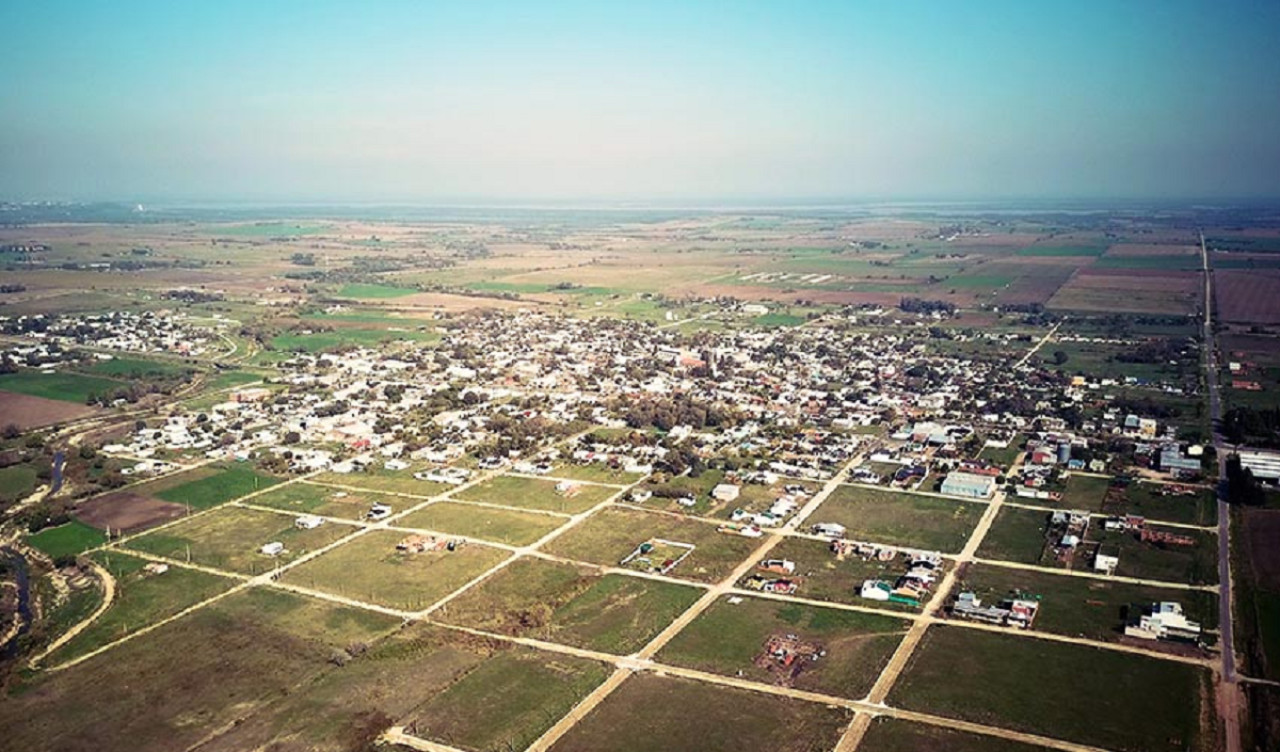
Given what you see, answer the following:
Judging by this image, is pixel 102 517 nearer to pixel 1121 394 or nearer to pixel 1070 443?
pixel 1070 443

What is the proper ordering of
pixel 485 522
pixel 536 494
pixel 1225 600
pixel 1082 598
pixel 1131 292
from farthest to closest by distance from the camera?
1. pixel 1131 292
2. pixel 536 494
3. pixel 485 522
4. pixel 1082 598
5. pixel 1225 600

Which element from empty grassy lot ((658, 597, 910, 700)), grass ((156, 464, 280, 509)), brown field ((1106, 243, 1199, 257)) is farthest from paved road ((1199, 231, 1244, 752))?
brown field ((1106, 243, 1199, 257))

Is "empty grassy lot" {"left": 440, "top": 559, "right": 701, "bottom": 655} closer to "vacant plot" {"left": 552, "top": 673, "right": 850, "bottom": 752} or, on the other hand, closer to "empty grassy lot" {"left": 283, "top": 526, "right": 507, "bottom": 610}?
"empty grassy lot" {"left": 283, "top": 526, "right": 507, "bottom": 610}

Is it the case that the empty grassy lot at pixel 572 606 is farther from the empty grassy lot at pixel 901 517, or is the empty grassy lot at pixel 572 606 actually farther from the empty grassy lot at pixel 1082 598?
the empty grassy lot at pixel 1082 598

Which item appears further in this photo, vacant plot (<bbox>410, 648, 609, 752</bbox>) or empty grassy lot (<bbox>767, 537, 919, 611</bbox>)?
empty grassy lot (<bbox>767, 537, 919, 611</bbox>)

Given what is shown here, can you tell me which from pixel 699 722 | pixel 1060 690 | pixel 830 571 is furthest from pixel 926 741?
pixel 830 571

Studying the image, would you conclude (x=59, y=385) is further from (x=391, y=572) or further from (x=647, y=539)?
(x=647, y=539)

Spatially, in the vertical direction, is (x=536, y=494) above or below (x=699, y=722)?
above
